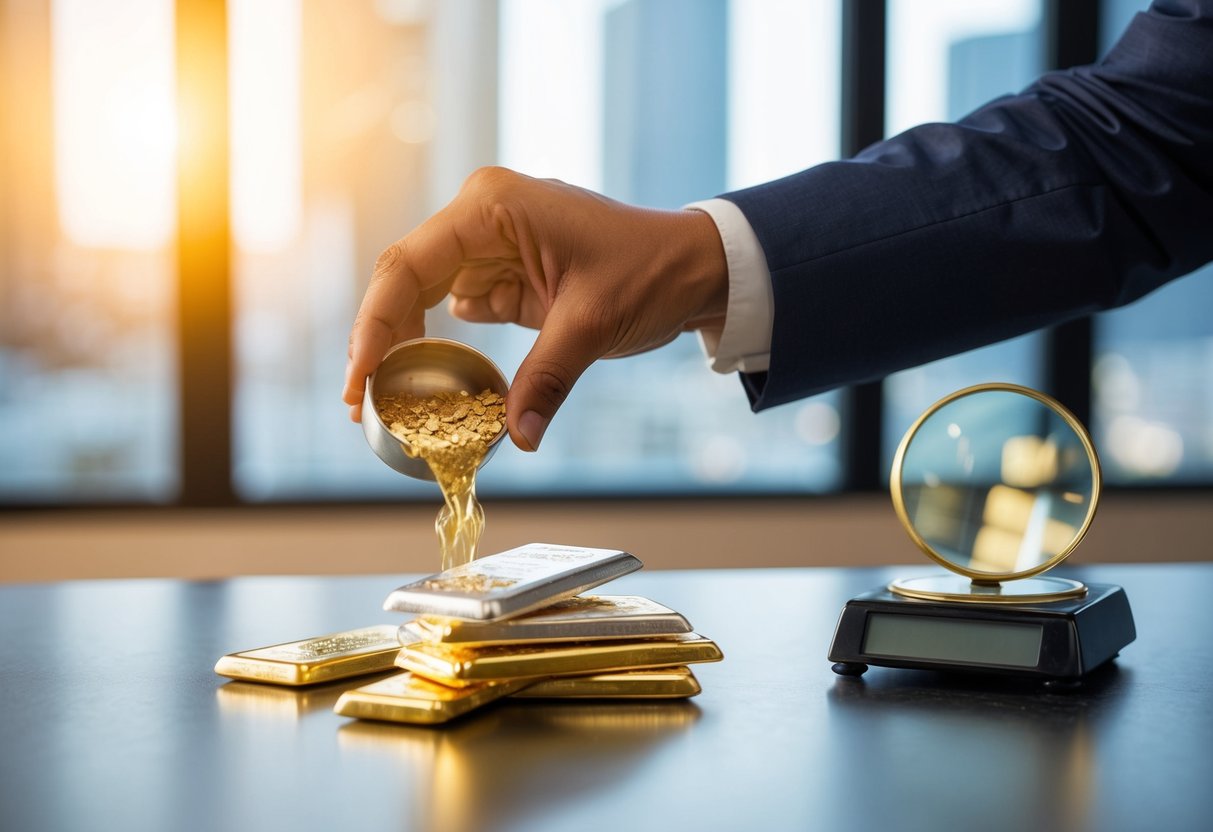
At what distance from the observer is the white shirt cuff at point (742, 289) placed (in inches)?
47.9

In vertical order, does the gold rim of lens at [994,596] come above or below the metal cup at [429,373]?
below

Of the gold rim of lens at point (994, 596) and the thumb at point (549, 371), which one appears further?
the thumb at point (549, 371)

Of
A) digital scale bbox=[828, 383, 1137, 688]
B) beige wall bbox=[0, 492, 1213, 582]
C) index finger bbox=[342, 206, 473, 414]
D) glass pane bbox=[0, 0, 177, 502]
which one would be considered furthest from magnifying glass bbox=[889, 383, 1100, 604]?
glass pane bbox=[0, 0, 177, 502]

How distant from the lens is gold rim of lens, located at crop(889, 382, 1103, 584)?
0.99 metres

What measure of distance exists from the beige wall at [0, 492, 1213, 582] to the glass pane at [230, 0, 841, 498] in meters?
0.09

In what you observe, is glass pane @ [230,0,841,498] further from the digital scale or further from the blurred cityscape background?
the digital scale

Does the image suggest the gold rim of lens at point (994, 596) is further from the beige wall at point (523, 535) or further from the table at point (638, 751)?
the beige wall at point (523, 535)

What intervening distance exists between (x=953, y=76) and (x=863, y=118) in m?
0.35

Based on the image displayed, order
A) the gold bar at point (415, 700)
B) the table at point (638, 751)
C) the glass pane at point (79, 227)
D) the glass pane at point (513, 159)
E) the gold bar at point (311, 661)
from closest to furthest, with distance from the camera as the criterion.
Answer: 1. the table at point (638, 751)
2. the gold bar at point (415, 700)
3. the gold bar at point (311, 661)
4. the glass pane at point (79, 227)
5. the glass pane at point (513, 159)

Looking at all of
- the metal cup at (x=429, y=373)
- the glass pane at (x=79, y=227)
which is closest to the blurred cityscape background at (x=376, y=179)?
the glass pane at (x=79, y=227)

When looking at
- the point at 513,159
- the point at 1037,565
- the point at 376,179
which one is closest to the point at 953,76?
the point at 513,159

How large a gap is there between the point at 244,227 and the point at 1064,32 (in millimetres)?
2551

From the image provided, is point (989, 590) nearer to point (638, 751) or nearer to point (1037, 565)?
point (1037, 565)

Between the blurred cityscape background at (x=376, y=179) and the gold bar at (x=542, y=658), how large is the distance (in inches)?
105
